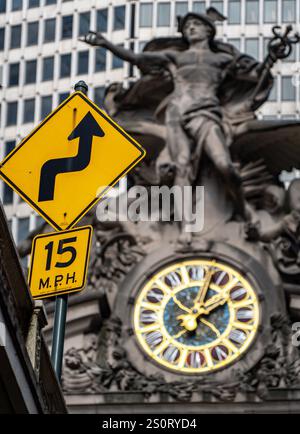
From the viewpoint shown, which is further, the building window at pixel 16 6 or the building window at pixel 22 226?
the building window at pixel 16 6

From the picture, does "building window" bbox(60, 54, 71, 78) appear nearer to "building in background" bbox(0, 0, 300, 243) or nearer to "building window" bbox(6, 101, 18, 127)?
"building in background" bbox(0, 0, 300, 243)

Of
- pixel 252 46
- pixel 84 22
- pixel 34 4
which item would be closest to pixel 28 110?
pixel 84 22

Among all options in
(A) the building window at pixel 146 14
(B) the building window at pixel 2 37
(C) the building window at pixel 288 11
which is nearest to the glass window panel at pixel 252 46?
(C) the building window at pixel 288 11

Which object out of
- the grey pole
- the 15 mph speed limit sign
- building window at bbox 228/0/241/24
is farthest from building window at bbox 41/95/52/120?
the grey pole

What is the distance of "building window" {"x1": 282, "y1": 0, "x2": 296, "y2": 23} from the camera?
69.1 metres

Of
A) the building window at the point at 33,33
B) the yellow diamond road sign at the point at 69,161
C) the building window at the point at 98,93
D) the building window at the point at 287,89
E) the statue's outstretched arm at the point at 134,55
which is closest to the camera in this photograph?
the yellow diamond road sign at the point at 69,161

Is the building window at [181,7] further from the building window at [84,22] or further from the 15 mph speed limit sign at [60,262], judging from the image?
the 15 mph speed limit sign at [60,262]

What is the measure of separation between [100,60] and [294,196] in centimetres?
2887

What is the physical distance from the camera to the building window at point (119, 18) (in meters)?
69.8

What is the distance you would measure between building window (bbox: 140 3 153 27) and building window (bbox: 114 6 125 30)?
73 centimetres

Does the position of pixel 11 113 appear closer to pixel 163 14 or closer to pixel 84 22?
pixel 84 22

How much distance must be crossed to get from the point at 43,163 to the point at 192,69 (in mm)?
26995

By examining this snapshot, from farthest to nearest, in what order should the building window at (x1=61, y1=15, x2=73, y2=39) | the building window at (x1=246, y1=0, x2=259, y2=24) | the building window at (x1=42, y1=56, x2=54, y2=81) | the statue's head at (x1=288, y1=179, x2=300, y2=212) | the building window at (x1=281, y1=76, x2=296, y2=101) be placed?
the building window at (x1=61, y1=15, x2=73, y2=39) < the building window at (x1=42, y1=56, x2=54, y2=81) < the building window at (x1=246, y1=0, x2=259, y2=24) < the building window at (x1=281, y1=76, x2=296, y2=101) < the statue's head at (x1=288, y1=179, x2=300, y2=212)

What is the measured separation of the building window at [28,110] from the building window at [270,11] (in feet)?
30.5
